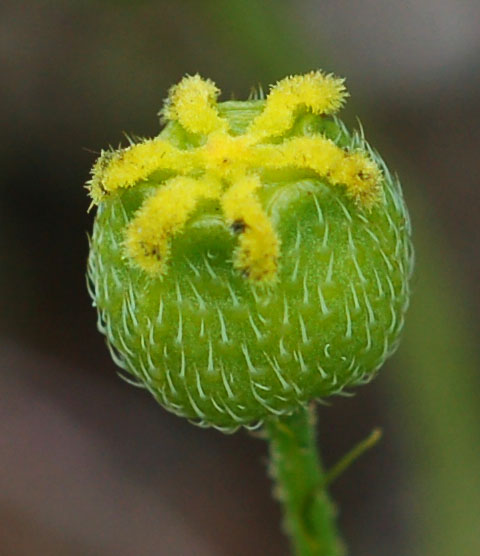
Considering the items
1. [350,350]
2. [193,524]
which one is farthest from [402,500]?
[350,350]

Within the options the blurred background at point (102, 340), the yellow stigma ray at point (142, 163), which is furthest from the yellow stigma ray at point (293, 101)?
the blurred background at point (102, 340)

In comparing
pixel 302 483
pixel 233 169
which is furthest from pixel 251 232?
pixel 302 483

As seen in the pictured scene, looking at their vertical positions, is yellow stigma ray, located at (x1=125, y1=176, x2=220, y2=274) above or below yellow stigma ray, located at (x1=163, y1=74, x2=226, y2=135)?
below

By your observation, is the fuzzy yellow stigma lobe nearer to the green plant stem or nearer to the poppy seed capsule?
the poppy seed capsule

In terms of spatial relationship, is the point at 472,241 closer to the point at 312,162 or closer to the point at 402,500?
the point at 402,500

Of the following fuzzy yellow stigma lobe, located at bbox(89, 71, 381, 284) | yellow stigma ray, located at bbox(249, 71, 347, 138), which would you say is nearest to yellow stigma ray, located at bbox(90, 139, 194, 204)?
fuzzy yellow stigma lobe, located at bbox(89, 71, 381, 284)

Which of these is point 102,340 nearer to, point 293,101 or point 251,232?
point 293,101

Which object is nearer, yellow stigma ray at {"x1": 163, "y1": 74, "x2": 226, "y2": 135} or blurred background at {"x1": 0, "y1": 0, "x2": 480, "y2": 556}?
yellow stigma ray at {"x1": 163, "y1": 74, "x2": 226, "y2": 135}
